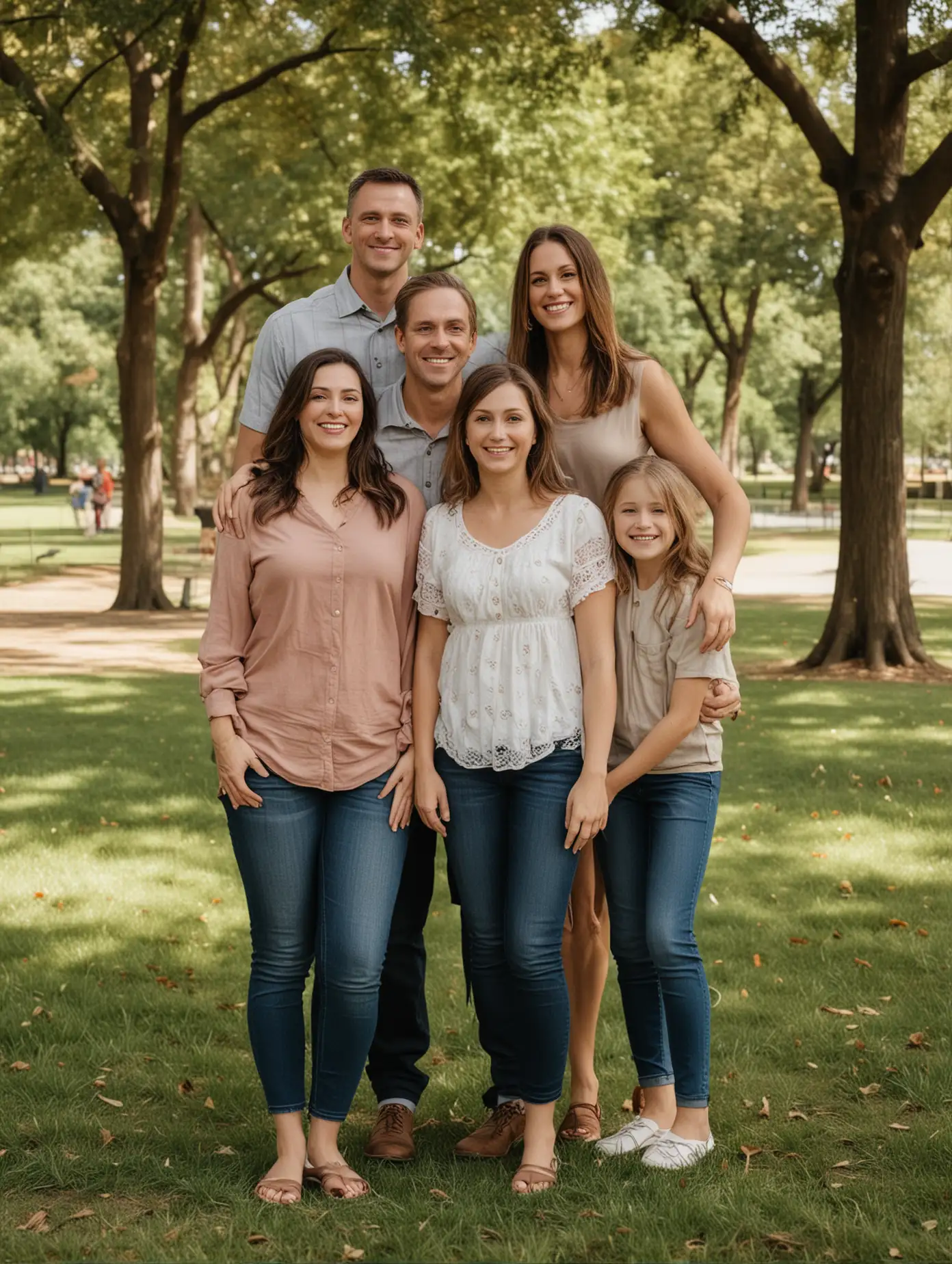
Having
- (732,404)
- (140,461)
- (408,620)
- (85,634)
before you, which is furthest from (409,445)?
(732,404)

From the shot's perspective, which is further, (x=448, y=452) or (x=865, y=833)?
(x=865, y=833)

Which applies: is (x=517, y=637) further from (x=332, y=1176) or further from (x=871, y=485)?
(x=871, y=485)

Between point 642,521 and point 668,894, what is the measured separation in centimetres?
99

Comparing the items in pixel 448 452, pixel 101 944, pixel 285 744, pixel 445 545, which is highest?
pixel 448 452

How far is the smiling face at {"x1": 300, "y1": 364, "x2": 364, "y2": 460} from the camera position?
3729 millimetres

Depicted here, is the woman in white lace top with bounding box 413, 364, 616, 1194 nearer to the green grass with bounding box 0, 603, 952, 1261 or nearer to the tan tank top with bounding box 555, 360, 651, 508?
the tan tank top with bounding box 555, 360, 651, 508

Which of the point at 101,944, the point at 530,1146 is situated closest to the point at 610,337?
the point at 530,1146

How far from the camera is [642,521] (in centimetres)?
381

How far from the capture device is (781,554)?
31516 mm

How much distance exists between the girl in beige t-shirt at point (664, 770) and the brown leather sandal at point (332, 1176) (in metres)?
0.71

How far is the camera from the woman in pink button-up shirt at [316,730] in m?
3.66

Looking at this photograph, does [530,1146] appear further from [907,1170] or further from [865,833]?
[865,833]

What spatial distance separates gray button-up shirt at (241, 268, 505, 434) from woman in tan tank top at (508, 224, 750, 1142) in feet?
0.69

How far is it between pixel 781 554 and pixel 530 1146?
1127 inches
